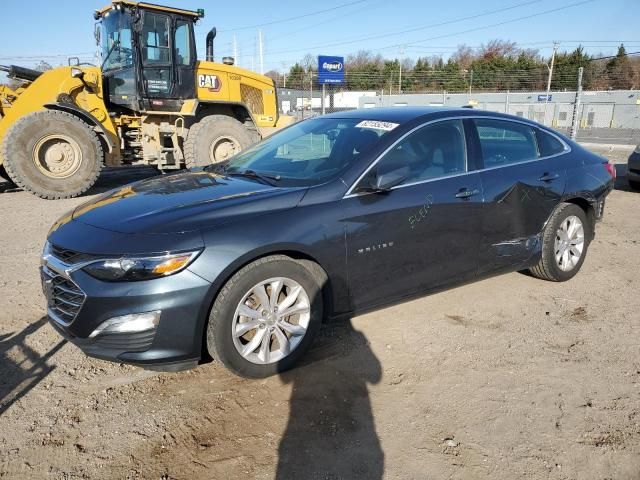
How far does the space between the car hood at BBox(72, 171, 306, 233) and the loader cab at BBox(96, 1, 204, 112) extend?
6.61 metres

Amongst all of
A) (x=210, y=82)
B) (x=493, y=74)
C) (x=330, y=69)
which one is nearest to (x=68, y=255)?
(x=210, y=82)

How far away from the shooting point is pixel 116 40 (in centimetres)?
940

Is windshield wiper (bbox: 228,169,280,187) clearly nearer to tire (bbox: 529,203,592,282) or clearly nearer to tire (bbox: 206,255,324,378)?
tire (bbox: 206,255,324,378)

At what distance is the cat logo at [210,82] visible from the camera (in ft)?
33.3

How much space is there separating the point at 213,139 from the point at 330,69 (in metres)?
11.6

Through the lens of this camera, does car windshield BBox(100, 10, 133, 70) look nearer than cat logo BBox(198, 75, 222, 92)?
Yes

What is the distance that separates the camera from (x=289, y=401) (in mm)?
2885

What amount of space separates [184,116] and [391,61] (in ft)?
229

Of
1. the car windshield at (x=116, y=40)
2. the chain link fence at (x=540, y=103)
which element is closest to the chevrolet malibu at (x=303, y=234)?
the car windshield at (x=116, y=40)

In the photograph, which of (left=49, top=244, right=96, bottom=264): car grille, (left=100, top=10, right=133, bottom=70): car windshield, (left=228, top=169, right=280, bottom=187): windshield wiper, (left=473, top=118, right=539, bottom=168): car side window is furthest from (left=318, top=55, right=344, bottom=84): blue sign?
(left=49, top=244, right=96, bottom=264): car grille

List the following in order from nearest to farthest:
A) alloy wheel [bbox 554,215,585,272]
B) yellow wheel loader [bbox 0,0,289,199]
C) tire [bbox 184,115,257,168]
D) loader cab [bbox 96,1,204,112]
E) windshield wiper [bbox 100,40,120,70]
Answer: alloy wheel [bbox 554,215,585,272] → yellow wheel loader [bbox 0,0,289,199] → loader cab [bbox 96,1,204,112] → windshield wiper [bbox 100,40,120,70] → tire [bbox 184,115,257,168]

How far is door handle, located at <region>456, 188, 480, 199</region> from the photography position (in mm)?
3730

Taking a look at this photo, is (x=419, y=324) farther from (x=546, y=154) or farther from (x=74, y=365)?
(x=74, y=365)

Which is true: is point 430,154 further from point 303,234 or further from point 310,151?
point 303,234
